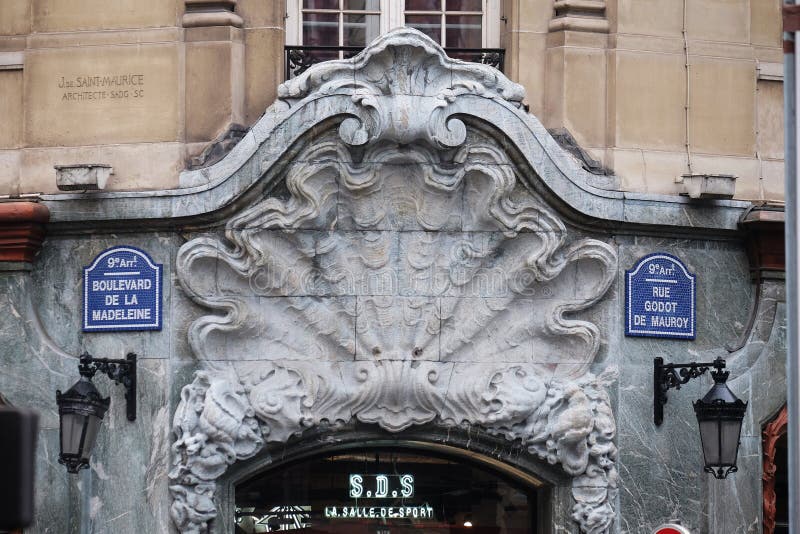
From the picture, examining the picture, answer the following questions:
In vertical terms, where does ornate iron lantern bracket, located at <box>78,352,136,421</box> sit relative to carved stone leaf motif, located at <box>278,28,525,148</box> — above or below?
below

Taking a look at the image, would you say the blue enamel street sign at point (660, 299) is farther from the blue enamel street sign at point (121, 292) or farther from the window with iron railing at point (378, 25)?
the blue enamel street sign at point (121, 292)

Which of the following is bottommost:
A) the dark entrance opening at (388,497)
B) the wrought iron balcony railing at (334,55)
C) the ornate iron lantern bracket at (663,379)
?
the dark entrance opening at (388,497)

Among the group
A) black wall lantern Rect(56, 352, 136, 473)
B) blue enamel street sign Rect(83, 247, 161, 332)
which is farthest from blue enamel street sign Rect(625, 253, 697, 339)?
black wall lantern Rect(56, 352, 136, 473)

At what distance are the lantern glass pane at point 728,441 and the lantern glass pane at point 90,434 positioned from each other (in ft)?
13.7

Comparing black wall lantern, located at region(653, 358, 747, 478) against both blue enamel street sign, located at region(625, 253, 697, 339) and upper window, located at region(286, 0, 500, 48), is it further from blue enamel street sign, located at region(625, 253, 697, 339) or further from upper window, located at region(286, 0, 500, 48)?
upper window, located at region(286, 0, 500, 48)

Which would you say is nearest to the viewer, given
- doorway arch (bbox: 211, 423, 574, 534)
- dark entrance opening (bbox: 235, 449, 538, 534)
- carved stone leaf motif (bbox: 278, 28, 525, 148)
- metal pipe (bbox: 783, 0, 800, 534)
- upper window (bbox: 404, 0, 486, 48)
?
metal pipe (bbox: 783, 0, 800, 534)

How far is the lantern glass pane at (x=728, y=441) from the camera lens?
9781 millimetres

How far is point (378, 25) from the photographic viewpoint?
11125mm

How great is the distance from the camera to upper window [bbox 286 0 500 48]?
11023 millimetres

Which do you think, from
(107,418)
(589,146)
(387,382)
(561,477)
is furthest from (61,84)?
(561,477)

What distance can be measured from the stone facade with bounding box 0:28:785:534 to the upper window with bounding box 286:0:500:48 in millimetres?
771

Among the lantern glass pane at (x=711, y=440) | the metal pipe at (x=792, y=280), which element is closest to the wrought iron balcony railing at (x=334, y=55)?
the lantern glass pane at (x=711, y=440)

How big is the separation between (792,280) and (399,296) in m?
3.58

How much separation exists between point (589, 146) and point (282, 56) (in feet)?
7.86
